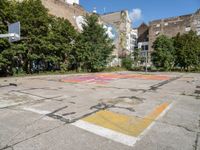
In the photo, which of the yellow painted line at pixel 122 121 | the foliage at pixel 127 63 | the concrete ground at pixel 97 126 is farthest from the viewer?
the foliage at pixel 127 63

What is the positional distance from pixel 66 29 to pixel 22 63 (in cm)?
687

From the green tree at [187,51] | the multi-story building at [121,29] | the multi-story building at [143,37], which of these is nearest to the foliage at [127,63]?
the multi-story building at [121,29]

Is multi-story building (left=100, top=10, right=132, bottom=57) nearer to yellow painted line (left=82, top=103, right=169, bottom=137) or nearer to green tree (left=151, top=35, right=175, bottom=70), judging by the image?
green tree (left=151, top=35, right=175, bottom=70)

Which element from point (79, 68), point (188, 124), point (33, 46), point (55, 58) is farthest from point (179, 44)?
point (188, 124)

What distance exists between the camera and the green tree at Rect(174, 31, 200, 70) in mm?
32312

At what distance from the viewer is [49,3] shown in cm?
2808

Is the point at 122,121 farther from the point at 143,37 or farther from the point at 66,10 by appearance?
the point at 143,37

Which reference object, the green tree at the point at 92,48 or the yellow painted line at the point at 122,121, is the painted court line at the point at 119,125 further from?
the green tree at the point at 92,48

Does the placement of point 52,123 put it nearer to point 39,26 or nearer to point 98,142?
point 98,142

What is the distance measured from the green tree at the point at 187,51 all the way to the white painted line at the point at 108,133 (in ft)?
104

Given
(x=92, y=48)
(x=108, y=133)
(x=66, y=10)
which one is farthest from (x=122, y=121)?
(x=66, y=10)

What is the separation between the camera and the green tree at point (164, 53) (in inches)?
1286

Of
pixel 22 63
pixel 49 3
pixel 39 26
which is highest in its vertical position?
pixel 49 3

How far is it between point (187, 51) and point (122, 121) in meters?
31.3
